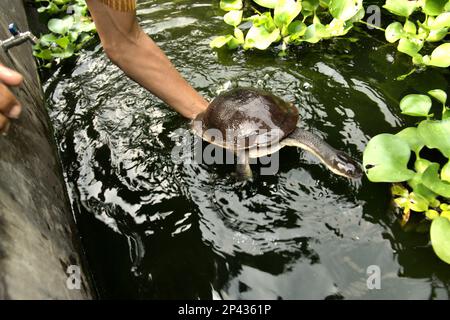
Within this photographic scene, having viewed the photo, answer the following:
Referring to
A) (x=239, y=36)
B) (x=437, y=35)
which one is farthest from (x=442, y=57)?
(x=239, y=36)

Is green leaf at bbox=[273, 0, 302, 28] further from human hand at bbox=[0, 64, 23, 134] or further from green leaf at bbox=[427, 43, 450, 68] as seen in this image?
human hand at bbox=[0, 64, 23, 134]

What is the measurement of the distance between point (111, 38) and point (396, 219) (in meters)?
1.78

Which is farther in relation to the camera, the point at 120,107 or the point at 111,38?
the point at 120,107

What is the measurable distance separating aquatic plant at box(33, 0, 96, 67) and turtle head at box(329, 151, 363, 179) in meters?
2.56

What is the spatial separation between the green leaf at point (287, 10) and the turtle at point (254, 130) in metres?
1.14

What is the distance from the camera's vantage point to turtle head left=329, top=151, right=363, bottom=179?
225 centimetres

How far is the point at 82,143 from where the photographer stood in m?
2.77

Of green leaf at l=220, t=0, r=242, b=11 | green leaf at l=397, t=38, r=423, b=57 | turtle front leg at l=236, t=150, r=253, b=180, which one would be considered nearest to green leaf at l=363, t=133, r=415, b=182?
turtle front leg at l=236, t=150, r=253, b=180

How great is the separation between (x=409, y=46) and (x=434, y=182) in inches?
56.7

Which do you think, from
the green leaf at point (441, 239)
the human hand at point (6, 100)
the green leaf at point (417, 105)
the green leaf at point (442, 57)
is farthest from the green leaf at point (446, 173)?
the human hand at point (6, 100)

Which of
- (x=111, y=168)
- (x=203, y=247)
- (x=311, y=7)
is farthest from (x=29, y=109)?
(x=311, y=7)

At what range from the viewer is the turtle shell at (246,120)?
2.42 m
